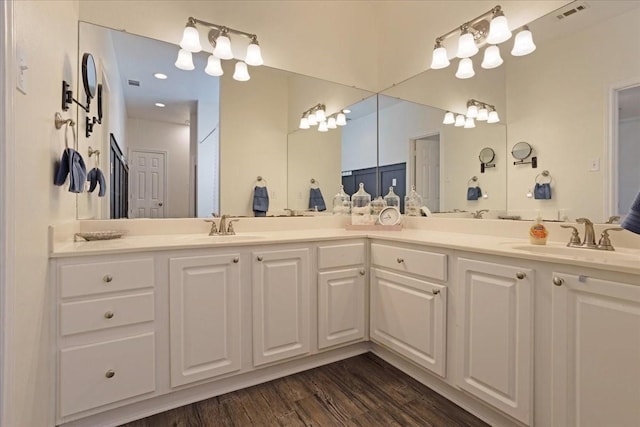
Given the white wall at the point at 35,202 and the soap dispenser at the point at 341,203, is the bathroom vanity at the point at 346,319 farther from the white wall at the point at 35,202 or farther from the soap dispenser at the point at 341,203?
the soap dispenser at the point at 341,203

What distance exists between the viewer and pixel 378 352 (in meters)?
2.19

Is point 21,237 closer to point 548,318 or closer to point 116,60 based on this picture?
point 116,60

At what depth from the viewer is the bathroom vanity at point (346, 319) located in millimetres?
1164

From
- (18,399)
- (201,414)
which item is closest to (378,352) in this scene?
(201,414)

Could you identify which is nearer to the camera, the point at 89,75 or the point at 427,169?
the point at 89,75

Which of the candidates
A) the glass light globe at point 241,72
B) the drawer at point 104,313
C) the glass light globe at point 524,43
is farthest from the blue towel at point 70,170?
the glass light globe at point 524,43

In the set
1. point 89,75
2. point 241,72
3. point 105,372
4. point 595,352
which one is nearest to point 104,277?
point 105,372

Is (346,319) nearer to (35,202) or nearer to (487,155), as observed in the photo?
(487,155)

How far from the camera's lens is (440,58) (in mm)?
2316

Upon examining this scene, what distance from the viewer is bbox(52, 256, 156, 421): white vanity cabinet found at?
1.35 metres

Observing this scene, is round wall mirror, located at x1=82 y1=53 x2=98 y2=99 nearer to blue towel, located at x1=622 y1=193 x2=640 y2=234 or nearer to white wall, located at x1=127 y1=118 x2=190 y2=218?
white wall, located at x1=127 y1=118 x2=190 y2=218

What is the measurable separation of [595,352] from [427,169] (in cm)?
171

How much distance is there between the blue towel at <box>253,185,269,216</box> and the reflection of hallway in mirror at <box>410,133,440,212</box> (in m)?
1.20

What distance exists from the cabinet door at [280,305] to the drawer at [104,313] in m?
0.53
